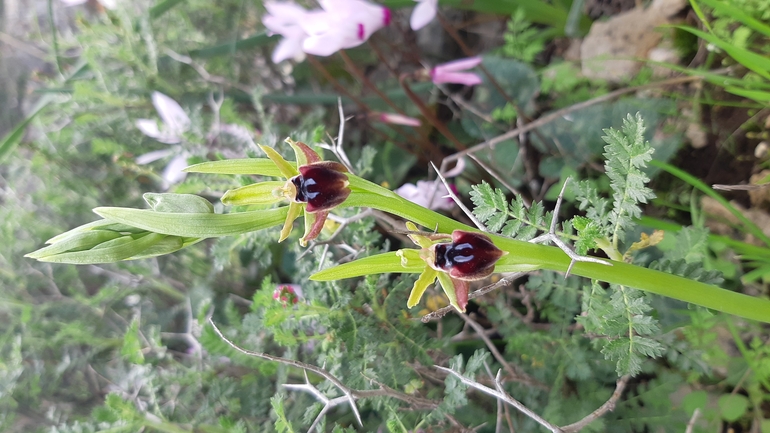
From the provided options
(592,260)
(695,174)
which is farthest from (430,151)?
(592,260)

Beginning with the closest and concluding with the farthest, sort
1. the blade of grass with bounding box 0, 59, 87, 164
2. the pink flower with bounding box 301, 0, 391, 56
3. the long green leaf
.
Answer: the pink flower with bounding box 301, 0, 391, 56, the blade of grass with bounding box 0, 59, 87, 164, the long green leaf

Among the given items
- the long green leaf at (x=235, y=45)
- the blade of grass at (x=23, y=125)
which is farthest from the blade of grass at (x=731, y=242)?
the blade of grass at (x=23, y=125)

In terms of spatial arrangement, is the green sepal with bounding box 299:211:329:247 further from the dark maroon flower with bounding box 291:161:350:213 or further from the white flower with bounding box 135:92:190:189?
the white flower with bounding box 135:92:190:189

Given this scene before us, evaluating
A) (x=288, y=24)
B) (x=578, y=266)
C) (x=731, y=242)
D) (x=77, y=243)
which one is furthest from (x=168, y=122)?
(x=731, y=242)

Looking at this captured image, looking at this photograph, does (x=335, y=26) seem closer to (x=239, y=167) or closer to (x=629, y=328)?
(x=239, y=167)

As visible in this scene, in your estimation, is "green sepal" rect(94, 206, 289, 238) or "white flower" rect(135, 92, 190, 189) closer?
A: "green sepal" rect(94, 206, 289, 238)

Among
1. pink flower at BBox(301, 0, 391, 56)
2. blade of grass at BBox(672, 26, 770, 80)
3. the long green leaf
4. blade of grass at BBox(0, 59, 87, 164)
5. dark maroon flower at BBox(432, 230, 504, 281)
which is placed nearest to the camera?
dark maroon flower at BBox(432, 230, 504, 281)

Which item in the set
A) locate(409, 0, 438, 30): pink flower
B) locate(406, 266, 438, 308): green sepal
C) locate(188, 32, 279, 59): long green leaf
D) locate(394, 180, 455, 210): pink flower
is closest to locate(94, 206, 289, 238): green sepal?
locate(406, 266, 438, 308): green sepal
